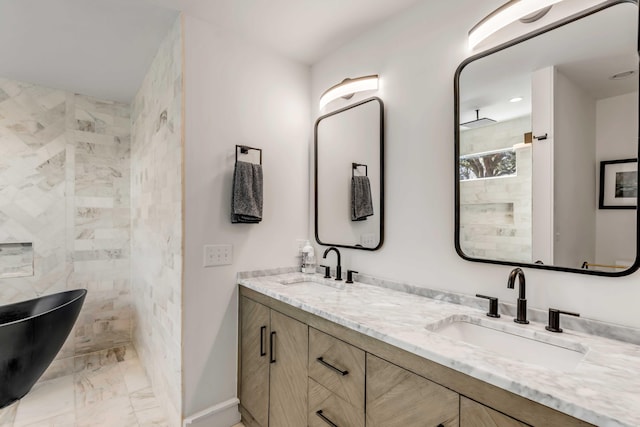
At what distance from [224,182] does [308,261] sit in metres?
0.79

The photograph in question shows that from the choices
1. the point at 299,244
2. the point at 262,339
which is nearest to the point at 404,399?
the point at 262,339

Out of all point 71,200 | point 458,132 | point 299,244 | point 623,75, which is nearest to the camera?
point 623,75

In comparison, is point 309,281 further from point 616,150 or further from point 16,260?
point 16,260

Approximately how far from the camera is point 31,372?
185 centimetres

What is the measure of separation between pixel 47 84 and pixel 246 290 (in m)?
2.62

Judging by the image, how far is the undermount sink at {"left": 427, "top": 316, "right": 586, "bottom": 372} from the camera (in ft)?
3.56

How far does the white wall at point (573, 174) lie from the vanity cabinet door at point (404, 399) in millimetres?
728

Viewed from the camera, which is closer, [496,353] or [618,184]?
[496,353]

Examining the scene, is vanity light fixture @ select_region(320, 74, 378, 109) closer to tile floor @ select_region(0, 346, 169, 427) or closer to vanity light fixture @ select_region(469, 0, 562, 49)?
vanity light fixture @ select_region(469, 0, 562, 49)

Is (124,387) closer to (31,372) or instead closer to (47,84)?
(31,372)

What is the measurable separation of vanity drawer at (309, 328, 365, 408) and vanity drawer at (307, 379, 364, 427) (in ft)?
0.08

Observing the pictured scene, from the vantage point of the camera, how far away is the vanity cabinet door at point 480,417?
81cm

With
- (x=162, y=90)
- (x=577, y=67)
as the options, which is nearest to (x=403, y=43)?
(x=577, y=67)

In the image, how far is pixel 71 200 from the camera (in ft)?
9.69
